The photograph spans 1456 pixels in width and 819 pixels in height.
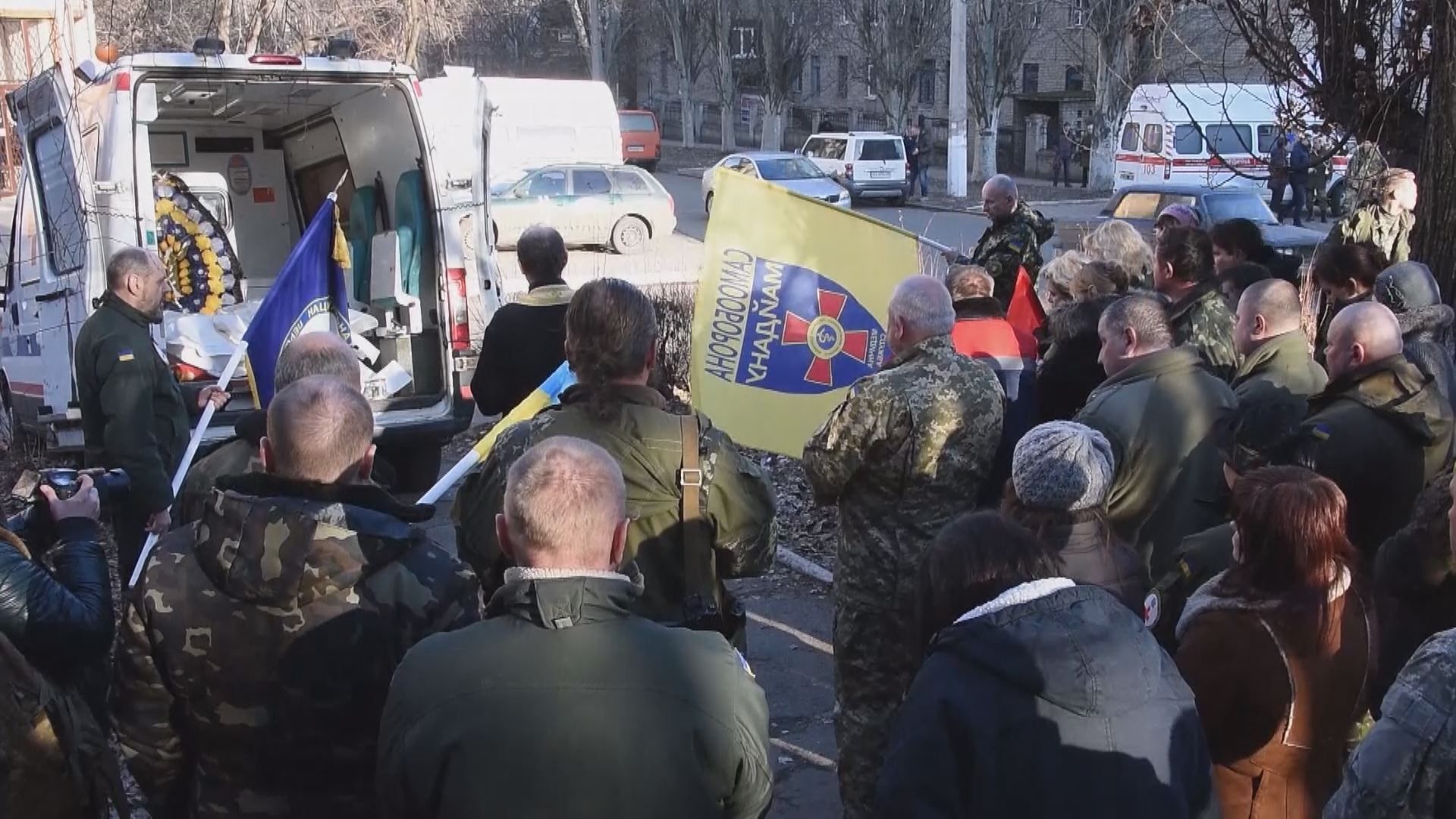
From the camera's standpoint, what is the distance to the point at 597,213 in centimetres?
2208

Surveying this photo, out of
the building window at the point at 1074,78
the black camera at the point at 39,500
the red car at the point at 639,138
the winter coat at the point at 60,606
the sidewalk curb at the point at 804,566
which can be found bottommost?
the sidewalk curb at the point at 804,566

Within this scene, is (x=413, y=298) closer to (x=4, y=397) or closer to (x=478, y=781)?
(x=4, y=397)

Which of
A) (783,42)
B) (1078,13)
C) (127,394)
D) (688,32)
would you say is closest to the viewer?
(127,394)

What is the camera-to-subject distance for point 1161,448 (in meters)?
3.76

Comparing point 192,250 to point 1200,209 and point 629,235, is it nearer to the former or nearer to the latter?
point 1200,209

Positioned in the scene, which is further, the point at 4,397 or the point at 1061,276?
the point at 4,397

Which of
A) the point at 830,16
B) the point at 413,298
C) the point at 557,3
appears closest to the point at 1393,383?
the point at 413,298

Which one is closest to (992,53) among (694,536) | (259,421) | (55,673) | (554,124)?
(554,124)

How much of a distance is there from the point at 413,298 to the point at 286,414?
498 centimetres

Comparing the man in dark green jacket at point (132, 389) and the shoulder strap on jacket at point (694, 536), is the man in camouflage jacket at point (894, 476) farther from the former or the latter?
the man in dark green jacket at point (132, 389)

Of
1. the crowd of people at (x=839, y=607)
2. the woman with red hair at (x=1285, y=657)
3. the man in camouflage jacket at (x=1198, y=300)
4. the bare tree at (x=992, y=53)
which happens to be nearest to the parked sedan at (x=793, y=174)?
the bare tree at (x=992, y=53)

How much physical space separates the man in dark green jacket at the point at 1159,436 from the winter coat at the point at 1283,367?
0.56m

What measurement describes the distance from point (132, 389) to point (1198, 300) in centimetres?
408

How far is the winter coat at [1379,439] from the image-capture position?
3.74 metres
